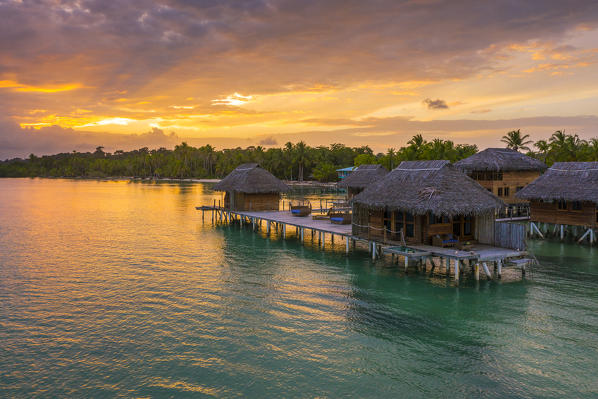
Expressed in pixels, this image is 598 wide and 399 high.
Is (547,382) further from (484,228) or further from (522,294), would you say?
(484,228)

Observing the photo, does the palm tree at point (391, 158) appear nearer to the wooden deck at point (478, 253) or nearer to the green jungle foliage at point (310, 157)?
the green jungle foliage at point (310, 157)

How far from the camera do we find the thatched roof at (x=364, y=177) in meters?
44.4

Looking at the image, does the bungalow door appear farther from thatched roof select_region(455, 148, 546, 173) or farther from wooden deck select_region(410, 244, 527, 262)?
thatched roof select_region(455, 148, 546, 173)

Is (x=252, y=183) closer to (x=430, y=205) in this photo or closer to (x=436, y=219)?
(x=436, y=219)

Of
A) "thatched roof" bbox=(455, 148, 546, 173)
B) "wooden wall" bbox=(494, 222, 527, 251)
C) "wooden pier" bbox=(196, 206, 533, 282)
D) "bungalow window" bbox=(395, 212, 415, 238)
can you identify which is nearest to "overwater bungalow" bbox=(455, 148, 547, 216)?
"thatched roof" bbox=(455, 148, 546, 173)

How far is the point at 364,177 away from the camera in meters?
45.3

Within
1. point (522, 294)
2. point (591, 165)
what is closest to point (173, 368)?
point (522, 294)

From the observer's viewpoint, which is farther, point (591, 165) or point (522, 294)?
point (591, 165)

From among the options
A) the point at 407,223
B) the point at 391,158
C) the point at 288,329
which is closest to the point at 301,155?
the point at 391,158

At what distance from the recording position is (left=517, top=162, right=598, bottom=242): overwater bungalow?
29.4 meters

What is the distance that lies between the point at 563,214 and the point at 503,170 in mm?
11176

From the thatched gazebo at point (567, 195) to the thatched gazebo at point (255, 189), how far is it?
21.9 m

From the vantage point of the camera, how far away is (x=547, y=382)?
11281 millimetres

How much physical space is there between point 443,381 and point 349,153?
12580cm
